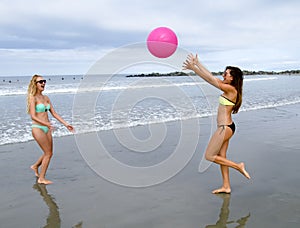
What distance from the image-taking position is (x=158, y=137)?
956 centimetres

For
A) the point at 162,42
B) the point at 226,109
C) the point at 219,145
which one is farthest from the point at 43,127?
the point at 226,109

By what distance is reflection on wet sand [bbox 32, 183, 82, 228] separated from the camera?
13.0 ft

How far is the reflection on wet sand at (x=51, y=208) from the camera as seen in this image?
396cm

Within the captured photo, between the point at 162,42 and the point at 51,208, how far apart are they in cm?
289

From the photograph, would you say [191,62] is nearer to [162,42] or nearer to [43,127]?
[162,42]

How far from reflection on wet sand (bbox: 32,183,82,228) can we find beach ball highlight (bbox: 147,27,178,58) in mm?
2726

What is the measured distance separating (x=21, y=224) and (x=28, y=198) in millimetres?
944

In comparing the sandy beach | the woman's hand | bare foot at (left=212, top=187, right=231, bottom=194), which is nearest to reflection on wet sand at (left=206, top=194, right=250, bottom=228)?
the sandy beach

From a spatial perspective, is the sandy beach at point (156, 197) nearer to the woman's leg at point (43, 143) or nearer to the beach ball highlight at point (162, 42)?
the woman's leg at point (43, 143)

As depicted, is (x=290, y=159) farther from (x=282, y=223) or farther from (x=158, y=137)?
(x=158, y=137)

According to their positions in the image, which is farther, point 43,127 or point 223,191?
point 43,127

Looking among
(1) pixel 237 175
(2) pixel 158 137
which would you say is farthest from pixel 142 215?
(2) pixel 158 137

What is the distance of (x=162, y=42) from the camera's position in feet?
15.7

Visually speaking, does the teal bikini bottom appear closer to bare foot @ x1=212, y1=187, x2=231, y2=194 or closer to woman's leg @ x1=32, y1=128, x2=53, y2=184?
woman's leg @ x1=32, y1=128, x2=53, y2=184
